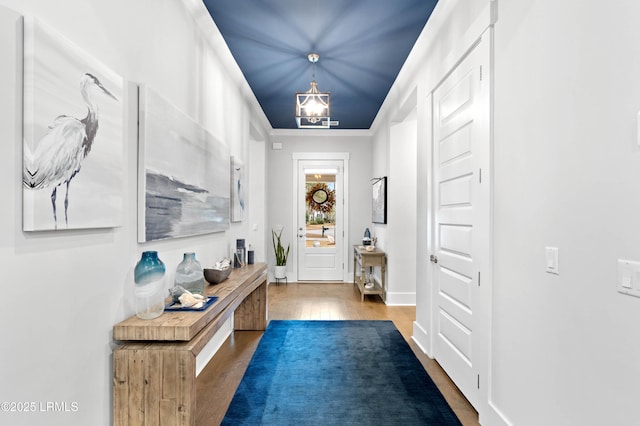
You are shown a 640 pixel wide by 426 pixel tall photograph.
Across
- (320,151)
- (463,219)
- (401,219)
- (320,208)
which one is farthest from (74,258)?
(320,151)

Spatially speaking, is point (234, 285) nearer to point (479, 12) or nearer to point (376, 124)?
point (479, 12)

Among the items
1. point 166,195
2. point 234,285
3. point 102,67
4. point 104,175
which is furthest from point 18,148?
point 234,285

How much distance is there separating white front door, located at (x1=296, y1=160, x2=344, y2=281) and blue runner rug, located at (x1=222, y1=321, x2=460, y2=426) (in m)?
2.75

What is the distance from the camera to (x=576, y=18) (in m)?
1.31

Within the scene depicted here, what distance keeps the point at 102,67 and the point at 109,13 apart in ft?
0.95

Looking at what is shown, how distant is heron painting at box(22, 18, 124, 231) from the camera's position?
106cm

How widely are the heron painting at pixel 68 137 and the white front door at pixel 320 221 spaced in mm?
4785

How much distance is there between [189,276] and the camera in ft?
6.68

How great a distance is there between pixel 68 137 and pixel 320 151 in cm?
518

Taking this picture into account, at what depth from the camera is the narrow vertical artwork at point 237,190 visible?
11.4 feet

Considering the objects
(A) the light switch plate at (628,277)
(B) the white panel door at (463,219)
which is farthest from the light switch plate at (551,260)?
(B) the white panel door at (463,219)

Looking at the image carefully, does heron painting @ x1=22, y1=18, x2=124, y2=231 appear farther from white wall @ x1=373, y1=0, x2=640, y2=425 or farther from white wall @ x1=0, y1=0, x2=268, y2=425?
white wall @ x1=373, y1=0, x2=640, y2=425

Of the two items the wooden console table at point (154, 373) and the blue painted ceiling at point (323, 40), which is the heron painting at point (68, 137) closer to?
the wooden console table at point (154, 373)

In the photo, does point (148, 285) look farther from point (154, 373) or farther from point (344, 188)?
point (344, 188)
